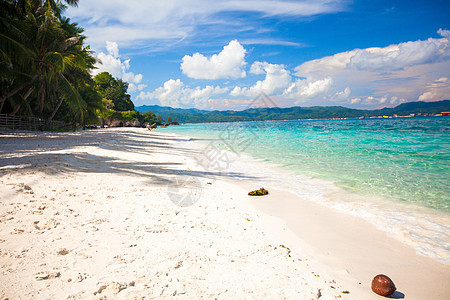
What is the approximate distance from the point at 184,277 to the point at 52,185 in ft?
12.6

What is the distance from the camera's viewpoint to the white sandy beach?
2.12m

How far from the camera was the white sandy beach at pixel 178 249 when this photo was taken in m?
2.12

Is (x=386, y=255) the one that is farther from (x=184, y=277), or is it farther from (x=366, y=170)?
(x=366, y=170)

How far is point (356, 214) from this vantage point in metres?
4.73

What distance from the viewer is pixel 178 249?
9.14 ft

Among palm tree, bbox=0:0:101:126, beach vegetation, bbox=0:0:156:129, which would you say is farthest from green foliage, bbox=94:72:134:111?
palm tree, bbox=0:0:101:126

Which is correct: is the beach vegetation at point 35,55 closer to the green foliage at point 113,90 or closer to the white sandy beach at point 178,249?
the white sandy beach at point 178,249

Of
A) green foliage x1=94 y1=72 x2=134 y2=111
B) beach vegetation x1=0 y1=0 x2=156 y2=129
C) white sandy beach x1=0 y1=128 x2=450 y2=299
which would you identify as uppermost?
green foliage x1=94 y1=72 x2=134 y2=111

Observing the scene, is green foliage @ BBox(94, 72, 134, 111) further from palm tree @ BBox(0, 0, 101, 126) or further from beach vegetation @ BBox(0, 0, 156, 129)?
palm tree @ BBox(0, 0, 101, 126)

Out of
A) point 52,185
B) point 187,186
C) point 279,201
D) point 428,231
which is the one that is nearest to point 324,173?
point 279,201

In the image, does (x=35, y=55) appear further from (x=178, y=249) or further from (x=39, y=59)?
(x=178, y=249)

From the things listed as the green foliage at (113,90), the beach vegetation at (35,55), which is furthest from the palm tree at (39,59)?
the green foliage at (113,90)

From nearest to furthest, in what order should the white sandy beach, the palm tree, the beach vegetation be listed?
the white sandy beach, the beach vegetation, the palm tree

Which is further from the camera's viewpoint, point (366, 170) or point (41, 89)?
point (41, 89)
